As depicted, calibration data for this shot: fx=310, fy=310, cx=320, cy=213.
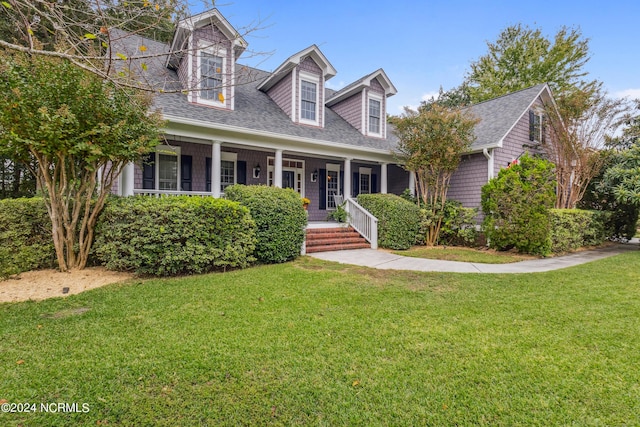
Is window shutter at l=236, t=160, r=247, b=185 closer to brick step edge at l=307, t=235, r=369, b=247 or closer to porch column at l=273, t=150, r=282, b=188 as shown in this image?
porch column at l=273, t=150, r=282, b=188

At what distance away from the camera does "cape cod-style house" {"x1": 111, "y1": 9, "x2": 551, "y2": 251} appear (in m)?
8.92

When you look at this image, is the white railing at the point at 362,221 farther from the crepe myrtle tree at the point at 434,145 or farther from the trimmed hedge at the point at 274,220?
the trimmed hedge at the point at 274,220

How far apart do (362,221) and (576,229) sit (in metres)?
6.63

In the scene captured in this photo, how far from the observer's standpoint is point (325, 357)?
2.76 meters

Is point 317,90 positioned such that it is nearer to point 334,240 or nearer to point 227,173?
point 227,173

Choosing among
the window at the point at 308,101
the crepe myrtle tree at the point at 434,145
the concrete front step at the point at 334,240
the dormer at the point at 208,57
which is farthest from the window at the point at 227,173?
the crepe myrtle tree at the point at 434,145

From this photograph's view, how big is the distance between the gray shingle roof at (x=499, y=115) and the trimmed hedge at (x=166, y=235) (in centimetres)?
901

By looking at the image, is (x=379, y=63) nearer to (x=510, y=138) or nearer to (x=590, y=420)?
(x=510, y=138)

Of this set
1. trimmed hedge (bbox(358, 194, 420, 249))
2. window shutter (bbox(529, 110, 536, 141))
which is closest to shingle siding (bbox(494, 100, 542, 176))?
window shutter (bbox(529, 110, 536, 141))

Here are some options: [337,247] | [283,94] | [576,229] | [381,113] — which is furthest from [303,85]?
[576,229]

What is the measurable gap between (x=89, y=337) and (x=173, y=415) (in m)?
1.70

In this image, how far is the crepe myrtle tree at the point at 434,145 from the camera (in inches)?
380

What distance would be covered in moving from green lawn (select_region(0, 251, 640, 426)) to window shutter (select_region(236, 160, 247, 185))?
6.81m

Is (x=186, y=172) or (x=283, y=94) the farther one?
(x=283, y=94)
